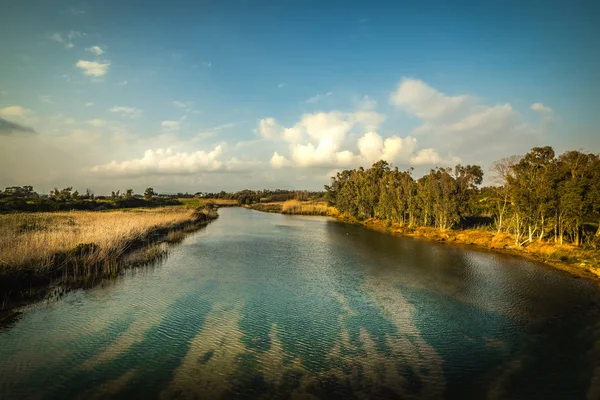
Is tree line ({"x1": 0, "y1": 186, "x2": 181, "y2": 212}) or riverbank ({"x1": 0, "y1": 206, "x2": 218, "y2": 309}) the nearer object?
riverbank ({"x1": 0, "y1": 206, "x2": 218, "y2": 309})

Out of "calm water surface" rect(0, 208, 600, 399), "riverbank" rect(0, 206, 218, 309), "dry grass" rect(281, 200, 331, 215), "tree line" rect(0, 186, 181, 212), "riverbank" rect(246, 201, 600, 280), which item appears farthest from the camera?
"dry grass" rect(281, 200, 331, 215)

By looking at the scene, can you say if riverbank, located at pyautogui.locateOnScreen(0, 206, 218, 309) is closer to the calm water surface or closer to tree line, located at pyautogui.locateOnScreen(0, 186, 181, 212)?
the calm water surface

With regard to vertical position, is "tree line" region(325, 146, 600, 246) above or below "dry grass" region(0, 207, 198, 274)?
above

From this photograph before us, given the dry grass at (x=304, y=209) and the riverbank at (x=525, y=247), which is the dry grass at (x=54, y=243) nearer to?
the riverbank at (x=525, y=247)

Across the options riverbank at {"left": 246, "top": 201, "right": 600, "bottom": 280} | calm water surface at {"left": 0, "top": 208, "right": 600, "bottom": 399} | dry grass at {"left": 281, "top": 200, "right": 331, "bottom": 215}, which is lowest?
calm water surface at {"left": 0, "top": 208, "right": 600, "bottom": 399}

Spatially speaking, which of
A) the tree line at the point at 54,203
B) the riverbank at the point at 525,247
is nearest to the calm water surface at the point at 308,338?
the riverbank at the point at 525,247

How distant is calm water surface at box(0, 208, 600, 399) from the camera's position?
903 cm

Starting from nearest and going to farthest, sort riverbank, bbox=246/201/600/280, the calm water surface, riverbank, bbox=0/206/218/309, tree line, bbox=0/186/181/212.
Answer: the calm water surface → riverbank, bbox=0/206/218/309 → riverbank, bbox=246/201/600/280 → tree line, bbox=0/186/181/212

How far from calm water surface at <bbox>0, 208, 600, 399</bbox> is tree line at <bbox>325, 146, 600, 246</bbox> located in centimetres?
845

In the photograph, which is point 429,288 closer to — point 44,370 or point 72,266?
point 44,370

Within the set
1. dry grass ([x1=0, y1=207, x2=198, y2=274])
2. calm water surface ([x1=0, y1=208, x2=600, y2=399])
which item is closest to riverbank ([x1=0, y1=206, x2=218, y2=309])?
dry grass ([x1=0, y1=207, x2=198, y2=274])

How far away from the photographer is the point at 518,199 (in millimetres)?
30719

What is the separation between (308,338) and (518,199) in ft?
95.4

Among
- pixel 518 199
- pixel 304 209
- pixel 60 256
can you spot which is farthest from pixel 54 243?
pixel 304 209
